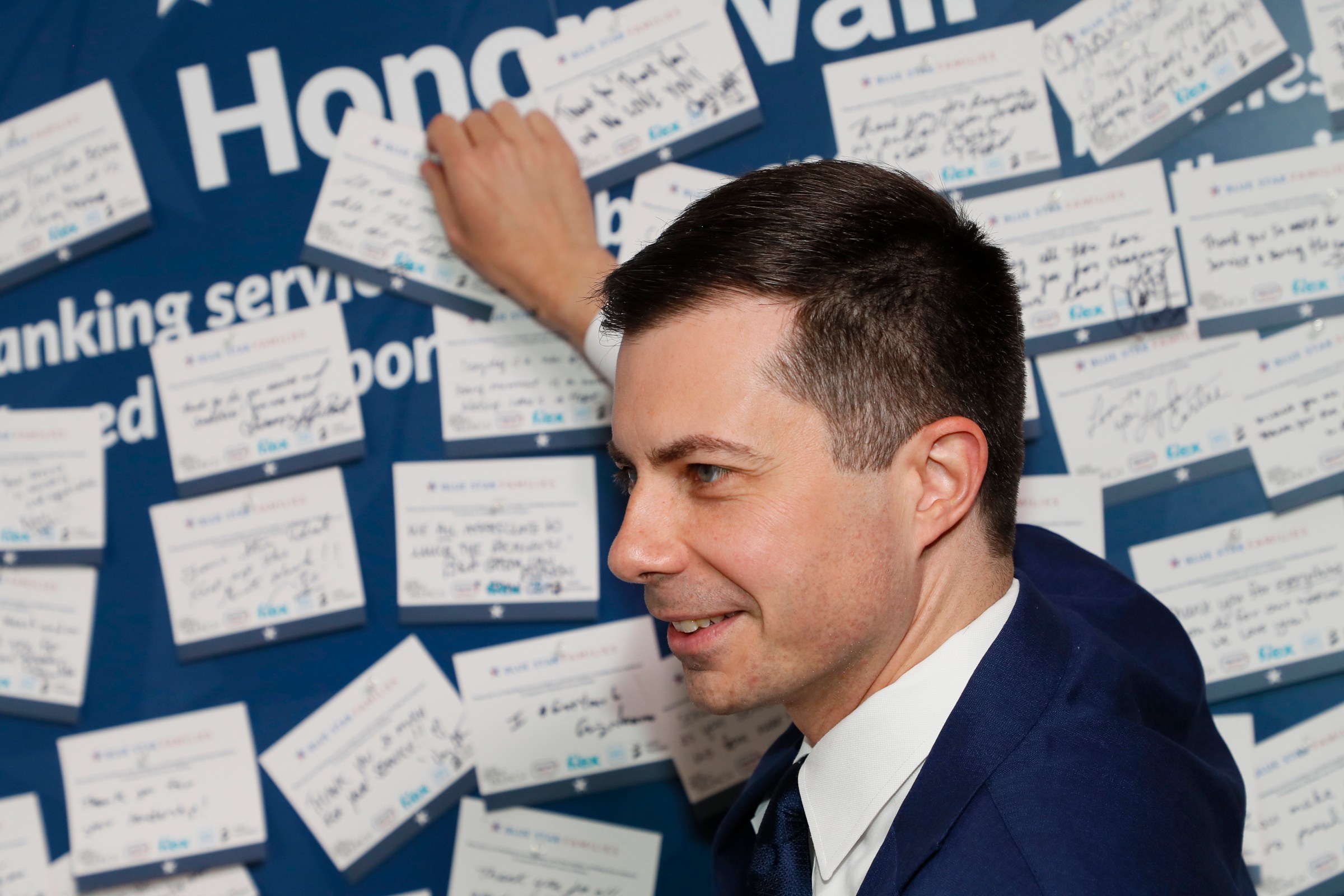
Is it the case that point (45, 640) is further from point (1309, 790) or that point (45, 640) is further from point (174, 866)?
point (1309, 790)

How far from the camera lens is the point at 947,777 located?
0.77m

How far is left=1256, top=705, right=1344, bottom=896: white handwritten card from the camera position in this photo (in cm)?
124

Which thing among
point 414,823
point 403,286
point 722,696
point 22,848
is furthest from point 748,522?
point 22,848

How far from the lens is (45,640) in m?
1.31

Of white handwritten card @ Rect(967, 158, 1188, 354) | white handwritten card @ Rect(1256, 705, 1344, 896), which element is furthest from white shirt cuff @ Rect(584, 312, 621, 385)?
white handwritten card @ Rect(1256, 705, 1344, 896)

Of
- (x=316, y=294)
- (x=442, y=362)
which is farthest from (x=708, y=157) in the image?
(x=316, y=294)

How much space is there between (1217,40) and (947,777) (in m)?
0.97

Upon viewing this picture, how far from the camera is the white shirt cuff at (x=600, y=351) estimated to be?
3.65ft

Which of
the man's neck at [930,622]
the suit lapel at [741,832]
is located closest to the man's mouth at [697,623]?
the man's neck at [930,622]

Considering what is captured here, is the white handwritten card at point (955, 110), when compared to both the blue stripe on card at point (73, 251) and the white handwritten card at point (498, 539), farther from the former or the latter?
the blue stripe on card at point (73, 251)

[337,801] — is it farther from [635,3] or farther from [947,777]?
[635,3]

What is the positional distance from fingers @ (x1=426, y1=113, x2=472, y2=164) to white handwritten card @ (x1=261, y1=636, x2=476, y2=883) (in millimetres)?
619

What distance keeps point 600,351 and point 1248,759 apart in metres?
0.98

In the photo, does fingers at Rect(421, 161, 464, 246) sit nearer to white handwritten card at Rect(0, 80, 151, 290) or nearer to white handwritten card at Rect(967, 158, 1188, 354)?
white handwritten card at Rect(0, 80, 151, 290)
